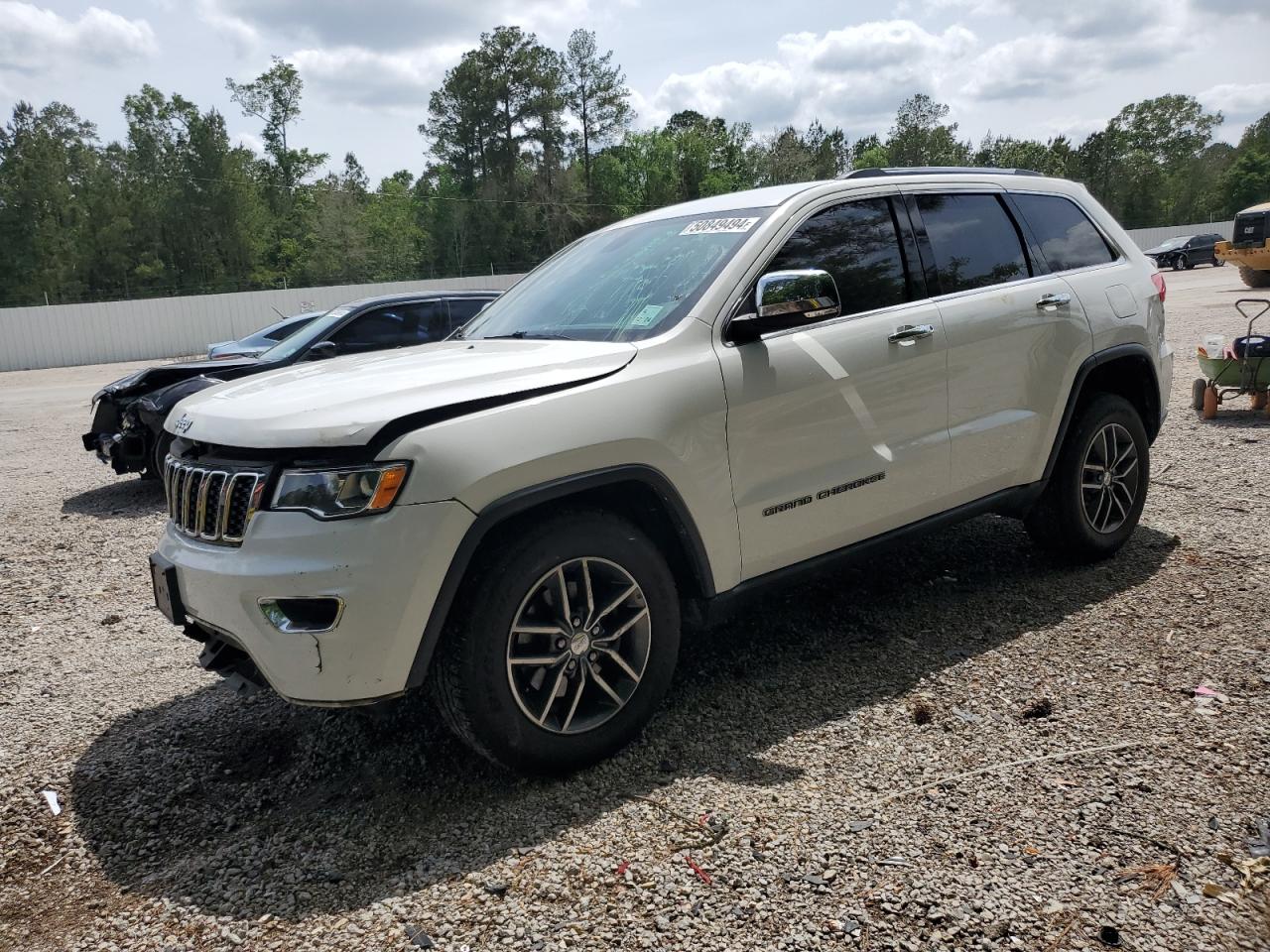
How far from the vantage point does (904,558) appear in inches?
210

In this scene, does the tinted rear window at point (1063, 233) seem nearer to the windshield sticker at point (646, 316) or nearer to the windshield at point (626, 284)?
the windshield at point (626, 284)

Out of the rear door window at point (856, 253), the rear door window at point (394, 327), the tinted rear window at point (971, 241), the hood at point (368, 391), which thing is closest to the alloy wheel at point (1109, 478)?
the tinted rear window at point (971, 241)

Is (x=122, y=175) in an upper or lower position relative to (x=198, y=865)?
upper

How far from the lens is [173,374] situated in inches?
349

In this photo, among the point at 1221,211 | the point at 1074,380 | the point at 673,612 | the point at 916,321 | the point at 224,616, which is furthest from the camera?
the point at 1221,211

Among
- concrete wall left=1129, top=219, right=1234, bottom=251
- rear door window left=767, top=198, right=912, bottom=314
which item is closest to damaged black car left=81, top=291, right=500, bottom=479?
rear door window left=767, top=198, right=912, bottom=314

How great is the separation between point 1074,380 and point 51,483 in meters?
9.42

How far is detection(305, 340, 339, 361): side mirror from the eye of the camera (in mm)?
8641

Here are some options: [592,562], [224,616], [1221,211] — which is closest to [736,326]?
[592,562]

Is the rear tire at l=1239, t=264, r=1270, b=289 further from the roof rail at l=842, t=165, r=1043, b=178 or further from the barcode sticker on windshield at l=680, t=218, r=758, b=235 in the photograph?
the barcode sticker on windshield at l=680, t=218, r=758, b=235

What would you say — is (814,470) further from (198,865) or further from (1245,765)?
(198,865)

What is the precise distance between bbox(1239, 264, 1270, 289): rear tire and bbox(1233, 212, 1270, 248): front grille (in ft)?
2.28

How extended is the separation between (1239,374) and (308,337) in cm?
869

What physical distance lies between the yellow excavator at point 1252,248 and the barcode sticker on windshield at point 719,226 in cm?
2627
